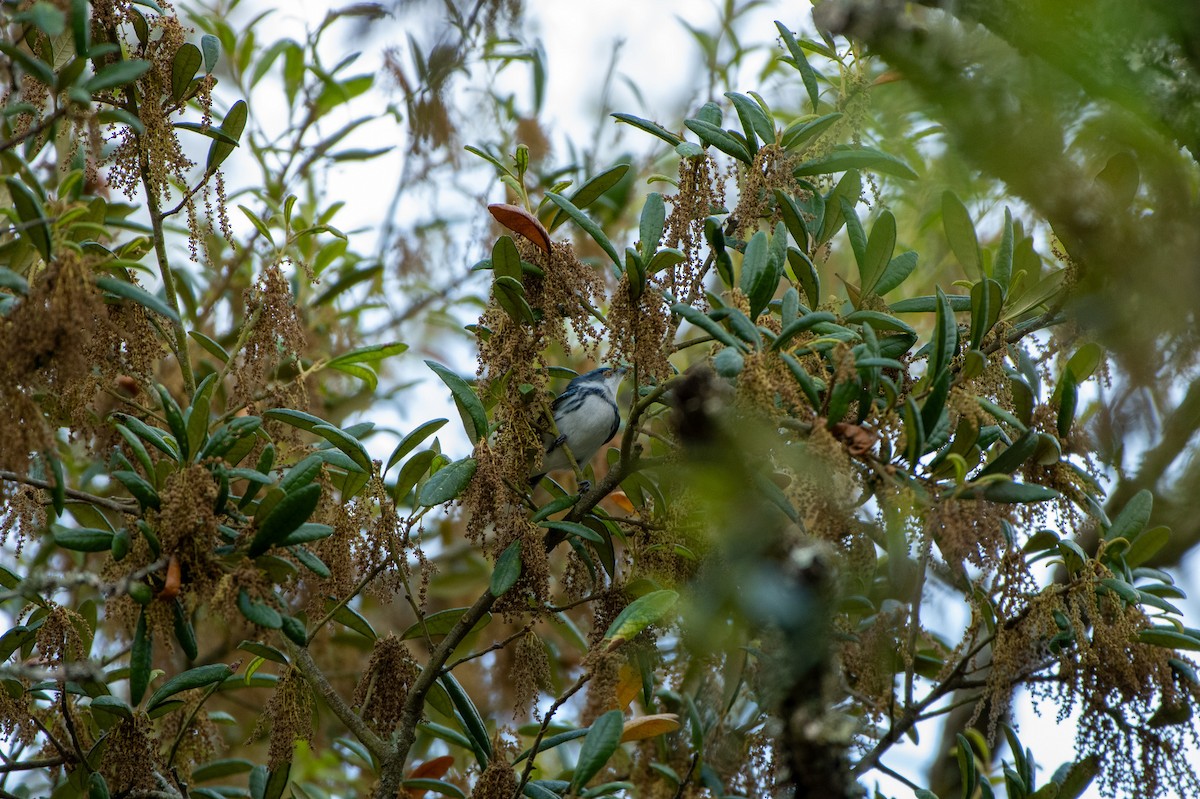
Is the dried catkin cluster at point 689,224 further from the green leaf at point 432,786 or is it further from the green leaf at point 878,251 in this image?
the green leaf at point 432,786

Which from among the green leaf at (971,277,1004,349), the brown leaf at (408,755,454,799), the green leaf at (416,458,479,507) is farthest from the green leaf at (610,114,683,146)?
the brown leaf at (408,755,454,799)

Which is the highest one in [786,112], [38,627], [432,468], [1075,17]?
[786,112]

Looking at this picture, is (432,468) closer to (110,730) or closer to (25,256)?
(110,730)

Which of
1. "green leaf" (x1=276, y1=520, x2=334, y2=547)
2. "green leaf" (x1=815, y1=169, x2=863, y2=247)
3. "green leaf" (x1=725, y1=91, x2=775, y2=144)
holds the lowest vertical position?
"green leaf" (x1=276, y1=520, x2=334, y2=547)

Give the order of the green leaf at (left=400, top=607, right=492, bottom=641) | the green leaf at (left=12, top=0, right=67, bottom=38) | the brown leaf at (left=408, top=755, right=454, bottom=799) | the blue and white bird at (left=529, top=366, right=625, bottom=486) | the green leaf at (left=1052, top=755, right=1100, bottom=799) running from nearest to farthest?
the green leaf at (left=12, top=0, right=67, bottom=38)
the green leaf at (left=1052, top=755, right=1100, bottom=799)
the green leaf at (left=400, top=607, right=492, bottom=641)
the brown leaf at (left=408, top=755, right=454, bottom=799)
the blue and white bird at (left=529, top=366, right=625, bottom=486)

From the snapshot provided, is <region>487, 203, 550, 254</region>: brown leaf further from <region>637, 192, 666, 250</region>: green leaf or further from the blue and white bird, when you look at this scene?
the blue and white bird

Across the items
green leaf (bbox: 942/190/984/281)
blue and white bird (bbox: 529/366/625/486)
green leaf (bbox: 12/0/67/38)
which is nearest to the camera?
green leaf (bbox: 12/0/67/38)

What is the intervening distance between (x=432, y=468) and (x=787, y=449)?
1.27 metres

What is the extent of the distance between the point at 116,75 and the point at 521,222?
2.89 ft

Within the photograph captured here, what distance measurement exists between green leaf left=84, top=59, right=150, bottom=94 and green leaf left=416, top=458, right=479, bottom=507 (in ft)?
3.44

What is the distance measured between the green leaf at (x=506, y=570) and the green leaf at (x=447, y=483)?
183 millimetres

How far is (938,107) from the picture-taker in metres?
1.17

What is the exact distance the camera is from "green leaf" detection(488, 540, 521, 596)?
2305 millimetres

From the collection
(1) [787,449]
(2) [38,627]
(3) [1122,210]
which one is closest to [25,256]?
(2) [38,627]
